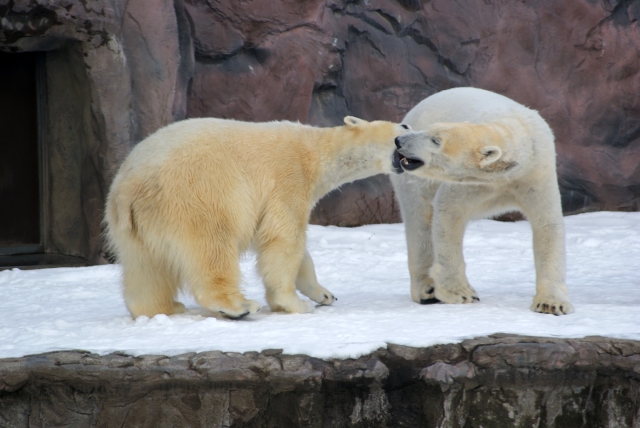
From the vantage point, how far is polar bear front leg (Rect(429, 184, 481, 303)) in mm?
3572

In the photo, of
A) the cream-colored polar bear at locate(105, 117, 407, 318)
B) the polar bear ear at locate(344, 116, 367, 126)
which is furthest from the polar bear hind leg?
the polar bear ear at locate(344, 116, 367, 126)

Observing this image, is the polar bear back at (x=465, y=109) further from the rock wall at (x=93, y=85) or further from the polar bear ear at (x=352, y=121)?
the rock wall at (x=93, y=85)

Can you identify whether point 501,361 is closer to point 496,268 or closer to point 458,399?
point 458,399

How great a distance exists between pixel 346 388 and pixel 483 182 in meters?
1.27

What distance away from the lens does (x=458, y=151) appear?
3324 mm

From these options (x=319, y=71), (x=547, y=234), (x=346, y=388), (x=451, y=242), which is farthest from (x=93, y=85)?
(x=346, y=388)

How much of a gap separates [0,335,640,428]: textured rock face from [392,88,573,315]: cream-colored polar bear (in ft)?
1.90

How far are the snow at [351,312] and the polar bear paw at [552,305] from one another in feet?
0.17

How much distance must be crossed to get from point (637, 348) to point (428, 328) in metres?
Answer: 0.77

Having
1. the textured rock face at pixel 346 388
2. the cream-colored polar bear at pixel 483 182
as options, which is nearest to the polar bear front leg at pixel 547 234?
the cream-colored polar bear at pixel 483 182

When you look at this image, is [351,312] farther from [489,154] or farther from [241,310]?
[489,154]

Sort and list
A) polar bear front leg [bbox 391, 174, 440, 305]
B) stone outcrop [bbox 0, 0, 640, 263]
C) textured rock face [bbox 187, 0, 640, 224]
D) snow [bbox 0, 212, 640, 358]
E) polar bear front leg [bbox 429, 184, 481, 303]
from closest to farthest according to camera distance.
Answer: snow [bbox 0, 212, 640, 358]
polar bear front leg [bbox 429, 184, 481, 303]
polar bear front leg [bbox 391, 174, 440, 305]
stone outcrop [bbox 0, 0, 640, 263]
textured rock face [bbox 187, 0, 640, 224]

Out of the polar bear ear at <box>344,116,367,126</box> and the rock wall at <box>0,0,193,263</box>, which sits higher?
the rock wall at <box>0,0,193,263</box>

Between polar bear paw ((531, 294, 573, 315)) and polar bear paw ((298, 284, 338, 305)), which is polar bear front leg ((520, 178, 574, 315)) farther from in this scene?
polar bear paw ((298, 284, 338, 305))
